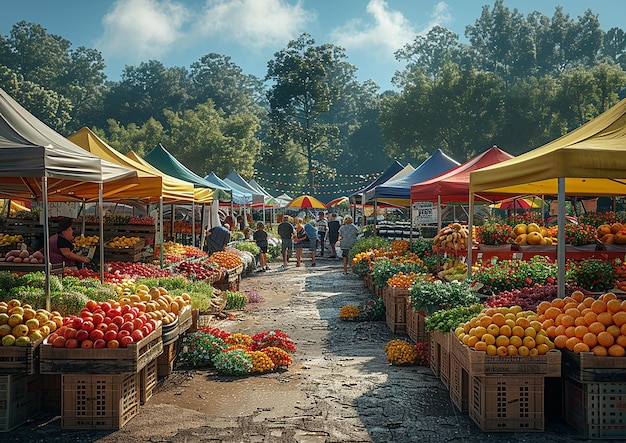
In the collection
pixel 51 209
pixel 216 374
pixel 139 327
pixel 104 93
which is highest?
pixel 104 93

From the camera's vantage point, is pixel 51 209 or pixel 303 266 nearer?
pixel 51 209

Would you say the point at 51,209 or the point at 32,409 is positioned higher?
the point at 51,209

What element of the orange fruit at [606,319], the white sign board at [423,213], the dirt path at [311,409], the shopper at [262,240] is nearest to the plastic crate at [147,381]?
the dirt path at [311,409]

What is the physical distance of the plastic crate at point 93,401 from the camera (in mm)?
5507

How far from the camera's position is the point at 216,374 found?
7527 millimetres

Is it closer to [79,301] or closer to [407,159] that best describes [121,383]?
[79,301]

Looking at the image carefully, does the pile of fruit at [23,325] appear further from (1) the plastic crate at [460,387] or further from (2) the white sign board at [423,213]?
(2) the white sign board at [423,213]

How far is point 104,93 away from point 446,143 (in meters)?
49.5

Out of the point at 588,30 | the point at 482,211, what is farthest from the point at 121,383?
the point at 588,30

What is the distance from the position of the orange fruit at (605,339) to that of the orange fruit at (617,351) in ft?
0.19

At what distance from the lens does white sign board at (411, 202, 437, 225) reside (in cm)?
1462

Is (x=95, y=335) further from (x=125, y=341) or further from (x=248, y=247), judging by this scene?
(x=248, y=247)

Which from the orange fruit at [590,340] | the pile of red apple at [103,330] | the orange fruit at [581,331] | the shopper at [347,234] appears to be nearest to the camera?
the orange fruit at [590,340]

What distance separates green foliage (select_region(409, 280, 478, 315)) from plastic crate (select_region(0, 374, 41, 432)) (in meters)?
4.76
